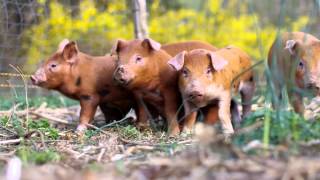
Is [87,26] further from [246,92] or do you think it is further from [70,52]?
[246,92]

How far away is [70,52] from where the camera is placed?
7.18 m

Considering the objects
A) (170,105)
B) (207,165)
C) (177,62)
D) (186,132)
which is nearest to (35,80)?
(170,105)

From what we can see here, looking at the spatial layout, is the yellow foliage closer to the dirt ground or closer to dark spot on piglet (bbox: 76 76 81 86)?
dark spot on piglet (bbox: 76 76 81 86)

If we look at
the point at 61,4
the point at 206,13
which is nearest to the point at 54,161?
the point at 61,4

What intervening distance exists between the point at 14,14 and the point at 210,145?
20.7 feet

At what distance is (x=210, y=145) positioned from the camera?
3473mm

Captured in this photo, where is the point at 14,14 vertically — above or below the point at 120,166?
above

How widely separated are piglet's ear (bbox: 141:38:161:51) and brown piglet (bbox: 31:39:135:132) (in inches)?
22.6

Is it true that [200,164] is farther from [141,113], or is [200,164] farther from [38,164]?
[141,113]

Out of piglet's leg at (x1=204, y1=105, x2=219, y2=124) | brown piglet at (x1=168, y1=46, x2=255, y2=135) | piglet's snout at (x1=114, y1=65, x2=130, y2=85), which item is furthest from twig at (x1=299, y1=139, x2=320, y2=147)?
piglet's snout at (x1=114, y1=65, x2=130, y2=85)

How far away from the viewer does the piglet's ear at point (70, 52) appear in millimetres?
7121

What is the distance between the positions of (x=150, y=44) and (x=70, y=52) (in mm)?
975

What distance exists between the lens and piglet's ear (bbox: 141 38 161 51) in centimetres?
678

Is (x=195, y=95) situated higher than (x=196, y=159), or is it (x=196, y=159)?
(x=195, y=95)
